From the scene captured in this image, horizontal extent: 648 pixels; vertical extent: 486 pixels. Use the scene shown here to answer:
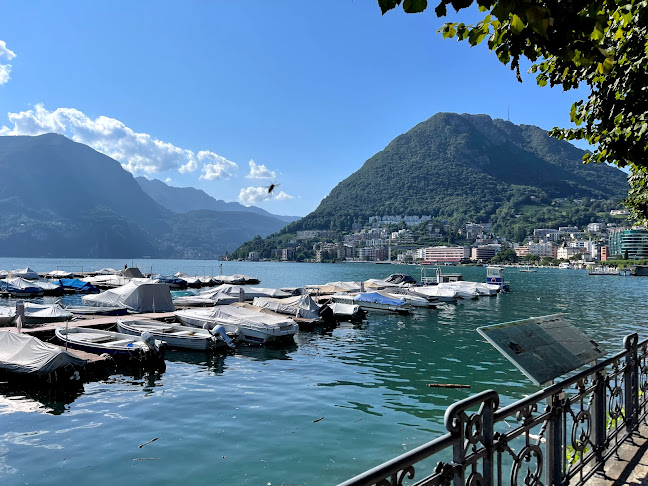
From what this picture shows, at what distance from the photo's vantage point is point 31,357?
53.5ft

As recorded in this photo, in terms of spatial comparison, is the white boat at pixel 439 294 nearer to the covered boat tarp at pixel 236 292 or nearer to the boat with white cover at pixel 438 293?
the boat with white cover at pixel 438 293

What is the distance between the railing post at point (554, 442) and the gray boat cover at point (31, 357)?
16783mm

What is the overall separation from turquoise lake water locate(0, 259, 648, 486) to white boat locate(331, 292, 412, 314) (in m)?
16.0

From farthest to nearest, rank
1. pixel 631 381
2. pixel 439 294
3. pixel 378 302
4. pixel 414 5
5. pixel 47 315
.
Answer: pixel 439 294
pixel 378 302
pixel 47 315
pixel 631 381
pixel 414 5

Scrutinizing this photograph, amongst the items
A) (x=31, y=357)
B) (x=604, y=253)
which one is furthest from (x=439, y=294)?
(x=604, y=253)

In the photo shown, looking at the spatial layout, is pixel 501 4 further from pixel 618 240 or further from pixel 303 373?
pixel 618 240

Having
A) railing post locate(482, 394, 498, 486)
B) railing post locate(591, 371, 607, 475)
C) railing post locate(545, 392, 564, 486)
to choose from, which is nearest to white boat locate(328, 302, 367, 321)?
railing post locate(591, 371, 607, 475)

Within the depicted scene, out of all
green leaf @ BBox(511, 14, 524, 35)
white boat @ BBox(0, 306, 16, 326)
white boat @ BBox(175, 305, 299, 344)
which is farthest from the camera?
white boat @ BBox(0, 306, 16, 326)

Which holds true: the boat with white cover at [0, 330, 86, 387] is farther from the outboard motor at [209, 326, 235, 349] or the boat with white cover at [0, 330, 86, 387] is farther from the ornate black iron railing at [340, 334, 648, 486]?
the ornate black iron railing at [340, 334, 648, 486]

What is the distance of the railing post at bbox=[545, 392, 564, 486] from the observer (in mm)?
4359

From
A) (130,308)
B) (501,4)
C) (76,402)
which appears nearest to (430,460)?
(501,4)

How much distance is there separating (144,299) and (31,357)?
1787 cm

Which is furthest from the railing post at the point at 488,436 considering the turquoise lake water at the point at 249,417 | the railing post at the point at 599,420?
the turquoise lake water at the point at 249,417

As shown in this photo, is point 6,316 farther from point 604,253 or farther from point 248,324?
point 604,253
